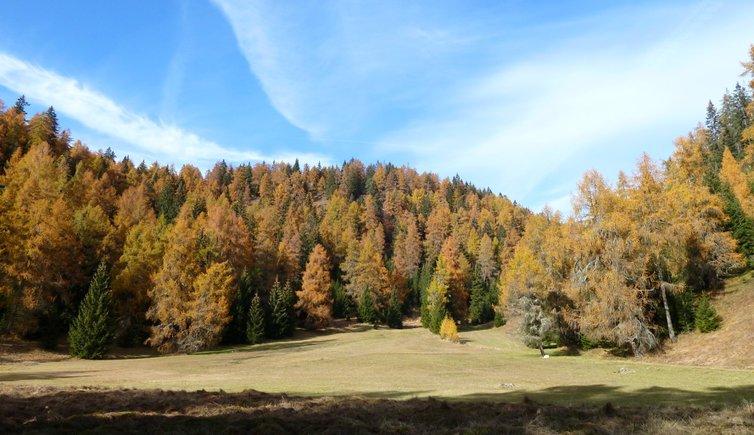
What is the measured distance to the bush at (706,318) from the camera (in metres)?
34.0

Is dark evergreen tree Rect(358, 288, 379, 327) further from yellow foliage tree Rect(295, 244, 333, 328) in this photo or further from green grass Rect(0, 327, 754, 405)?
green grass Rect(0, 327, 754, 405)

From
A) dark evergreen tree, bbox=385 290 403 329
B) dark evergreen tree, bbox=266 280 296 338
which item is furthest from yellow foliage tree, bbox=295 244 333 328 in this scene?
dark evergreen tree, bbox=385 290 403 329

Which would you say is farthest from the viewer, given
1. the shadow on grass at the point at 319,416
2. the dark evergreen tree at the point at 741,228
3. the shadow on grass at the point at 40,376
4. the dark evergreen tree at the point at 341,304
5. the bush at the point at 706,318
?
the dark evergreen tree at the point at 341,304

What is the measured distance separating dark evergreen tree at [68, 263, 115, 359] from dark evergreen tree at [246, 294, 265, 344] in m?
17.3

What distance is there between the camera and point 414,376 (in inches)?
1095

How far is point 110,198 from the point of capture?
8244 cm

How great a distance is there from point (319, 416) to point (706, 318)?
115 feet

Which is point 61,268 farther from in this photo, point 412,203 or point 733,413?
point 412,203

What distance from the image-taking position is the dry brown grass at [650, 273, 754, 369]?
2861cm

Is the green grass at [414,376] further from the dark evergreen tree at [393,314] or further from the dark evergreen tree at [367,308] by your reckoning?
the dark evergreen tree at [393,314]

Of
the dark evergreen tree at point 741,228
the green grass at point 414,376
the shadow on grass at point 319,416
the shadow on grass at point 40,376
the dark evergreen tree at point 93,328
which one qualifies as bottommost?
the green grass at point 414,376

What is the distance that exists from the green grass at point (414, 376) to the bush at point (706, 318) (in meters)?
5.93

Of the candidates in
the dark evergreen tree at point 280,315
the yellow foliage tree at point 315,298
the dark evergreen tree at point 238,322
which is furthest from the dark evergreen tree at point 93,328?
the yellow foliage tree at point 315,298

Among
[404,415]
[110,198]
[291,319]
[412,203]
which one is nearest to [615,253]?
[404,415]
